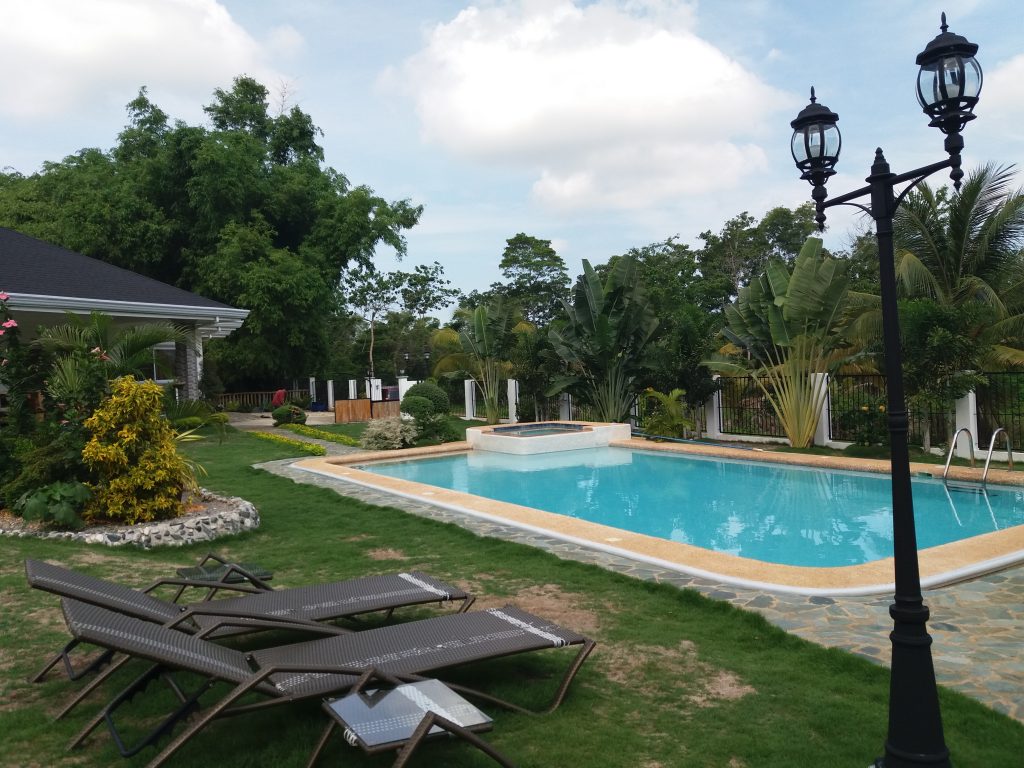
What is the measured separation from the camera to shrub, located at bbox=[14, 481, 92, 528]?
798cm

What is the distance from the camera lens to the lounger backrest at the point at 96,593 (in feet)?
11.3

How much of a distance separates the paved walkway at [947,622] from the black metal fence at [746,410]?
10663mm

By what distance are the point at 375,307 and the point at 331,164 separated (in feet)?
22.7

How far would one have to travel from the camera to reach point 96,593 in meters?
3.78

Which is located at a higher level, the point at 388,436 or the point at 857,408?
the point at 857,408

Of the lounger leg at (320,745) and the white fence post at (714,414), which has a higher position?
the white fence post at (714,414)

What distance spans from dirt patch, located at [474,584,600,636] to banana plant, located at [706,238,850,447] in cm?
1013

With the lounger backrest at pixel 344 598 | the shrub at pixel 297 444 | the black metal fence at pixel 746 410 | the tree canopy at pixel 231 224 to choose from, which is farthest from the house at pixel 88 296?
the black metal fence at pixel 746 410

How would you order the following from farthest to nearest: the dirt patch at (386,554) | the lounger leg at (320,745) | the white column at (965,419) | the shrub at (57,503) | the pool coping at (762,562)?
the white column at (965,419), the shrub at (57,503), the dirt patch at (386,554), the pool coping at (762,562), the lounger leg at (320,745)

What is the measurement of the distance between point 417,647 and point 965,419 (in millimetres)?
11689

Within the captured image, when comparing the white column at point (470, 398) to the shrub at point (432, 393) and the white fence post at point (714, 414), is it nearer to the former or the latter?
the shrub at point (432, 393)

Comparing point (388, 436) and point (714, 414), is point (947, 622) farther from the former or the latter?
point (388, 436)

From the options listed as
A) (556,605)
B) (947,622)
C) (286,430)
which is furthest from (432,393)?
(947,622)

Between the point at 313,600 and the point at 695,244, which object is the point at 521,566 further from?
the point at 695,244
